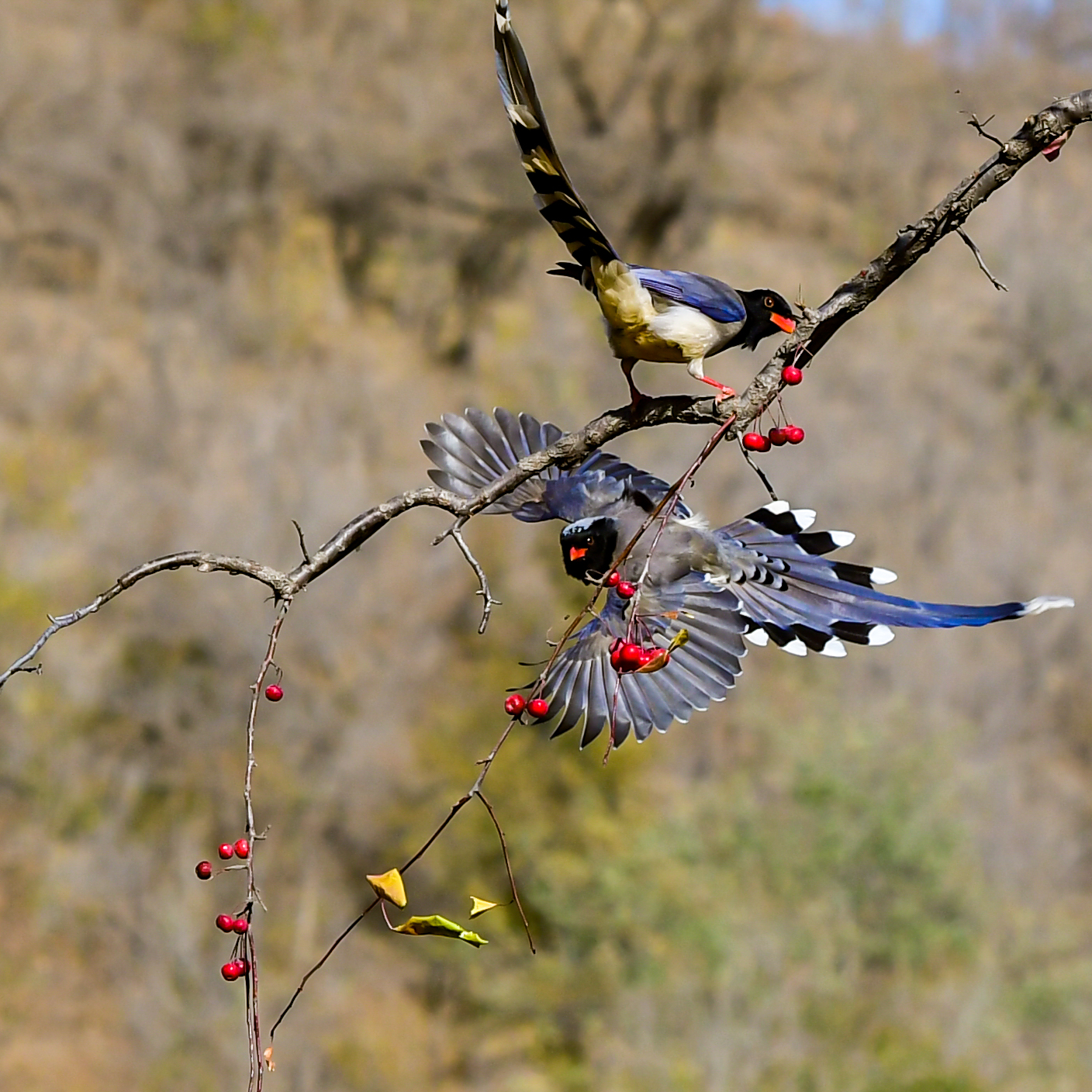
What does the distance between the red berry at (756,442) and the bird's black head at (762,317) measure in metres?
0.71

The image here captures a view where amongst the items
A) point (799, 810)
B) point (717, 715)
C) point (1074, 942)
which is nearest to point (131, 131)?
point (717, 715)

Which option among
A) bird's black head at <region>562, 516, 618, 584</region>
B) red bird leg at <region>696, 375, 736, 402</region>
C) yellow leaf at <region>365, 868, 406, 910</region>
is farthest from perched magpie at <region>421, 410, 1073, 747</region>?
yellow leaf at <region>365, 868, 406, 910</region>

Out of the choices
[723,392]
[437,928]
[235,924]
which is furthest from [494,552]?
[437,928]

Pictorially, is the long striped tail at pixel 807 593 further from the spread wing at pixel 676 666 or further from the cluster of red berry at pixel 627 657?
the cluster of red berry at pixel 627 657

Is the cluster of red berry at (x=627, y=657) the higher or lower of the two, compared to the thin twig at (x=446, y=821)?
higher

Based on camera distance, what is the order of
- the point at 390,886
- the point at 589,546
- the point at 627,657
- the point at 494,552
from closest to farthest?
the point at 390,886, the point at 627,657, the point at 589,546, the point at 494,552

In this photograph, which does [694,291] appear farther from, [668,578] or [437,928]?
[437,928]

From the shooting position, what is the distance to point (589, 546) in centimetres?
272

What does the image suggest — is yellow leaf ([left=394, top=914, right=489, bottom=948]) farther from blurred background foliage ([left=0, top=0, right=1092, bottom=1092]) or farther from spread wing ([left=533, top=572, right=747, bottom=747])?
blurred background foliage ([left=0, top=0, right=1092, bottom=1092])

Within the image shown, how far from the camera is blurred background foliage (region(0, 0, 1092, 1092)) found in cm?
1223

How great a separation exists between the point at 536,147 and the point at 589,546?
103cm

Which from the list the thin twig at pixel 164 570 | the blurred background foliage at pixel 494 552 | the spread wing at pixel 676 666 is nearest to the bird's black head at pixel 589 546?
the spread wing at pixel 676 666

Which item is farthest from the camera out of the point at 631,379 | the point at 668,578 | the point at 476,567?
the point at 668,578

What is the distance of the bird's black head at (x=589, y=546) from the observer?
2.70 meters
